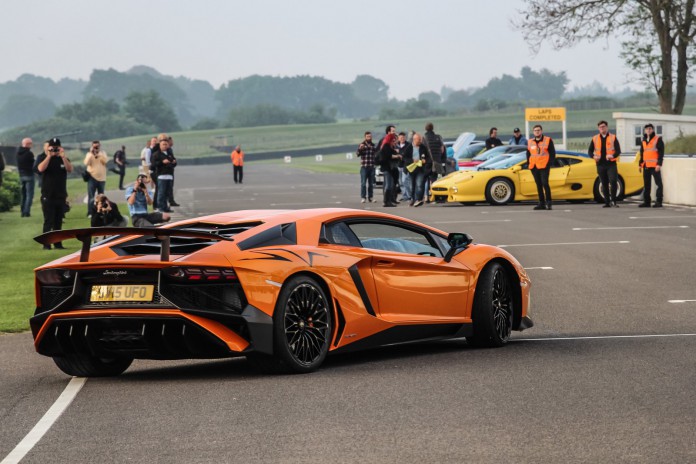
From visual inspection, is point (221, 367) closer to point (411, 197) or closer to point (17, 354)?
point (17, 354)

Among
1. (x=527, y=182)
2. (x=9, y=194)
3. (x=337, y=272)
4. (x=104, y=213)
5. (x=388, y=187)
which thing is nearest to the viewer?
(x=337, y=272)

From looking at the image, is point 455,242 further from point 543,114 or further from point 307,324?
point 543,114

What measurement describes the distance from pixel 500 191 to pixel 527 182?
0.67 m

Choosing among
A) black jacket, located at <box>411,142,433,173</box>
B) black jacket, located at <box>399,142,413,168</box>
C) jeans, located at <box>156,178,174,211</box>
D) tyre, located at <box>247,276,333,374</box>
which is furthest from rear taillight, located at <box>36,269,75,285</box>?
black jacket, located at <box>399,142,413,168</box>

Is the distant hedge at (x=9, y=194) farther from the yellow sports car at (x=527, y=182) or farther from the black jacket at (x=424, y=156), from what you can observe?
the yellow sports car at (x=527, y=182)

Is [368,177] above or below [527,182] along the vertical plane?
above

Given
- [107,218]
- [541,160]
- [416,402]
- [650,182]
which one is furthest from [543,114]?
[416,402]

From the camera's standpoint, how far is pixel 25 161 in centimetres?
3019

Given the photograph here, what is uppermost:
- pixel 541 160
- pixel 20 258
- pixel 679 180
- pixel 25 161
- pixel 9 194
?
pixel 25 161

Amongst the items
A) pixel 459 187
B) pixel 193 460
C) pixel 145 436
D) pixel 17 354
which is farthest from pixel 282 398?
pixel 459 187

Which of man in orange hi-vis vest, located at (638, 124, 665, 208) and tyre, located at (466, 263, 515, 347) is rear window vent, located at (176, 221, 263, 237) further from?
man in orange hi-vis vest, located at (638, 124, 665, 208)

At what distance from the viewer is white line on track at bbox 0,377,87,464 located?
6.64 m

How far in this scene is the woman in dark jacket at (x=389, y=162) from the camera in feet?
110

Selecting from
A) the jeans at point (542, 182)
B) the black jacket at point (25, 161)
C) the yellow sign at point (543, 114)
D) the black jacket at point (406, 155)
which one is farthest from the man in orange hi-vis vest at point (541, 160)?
the yellow sign at point (543, 114)
